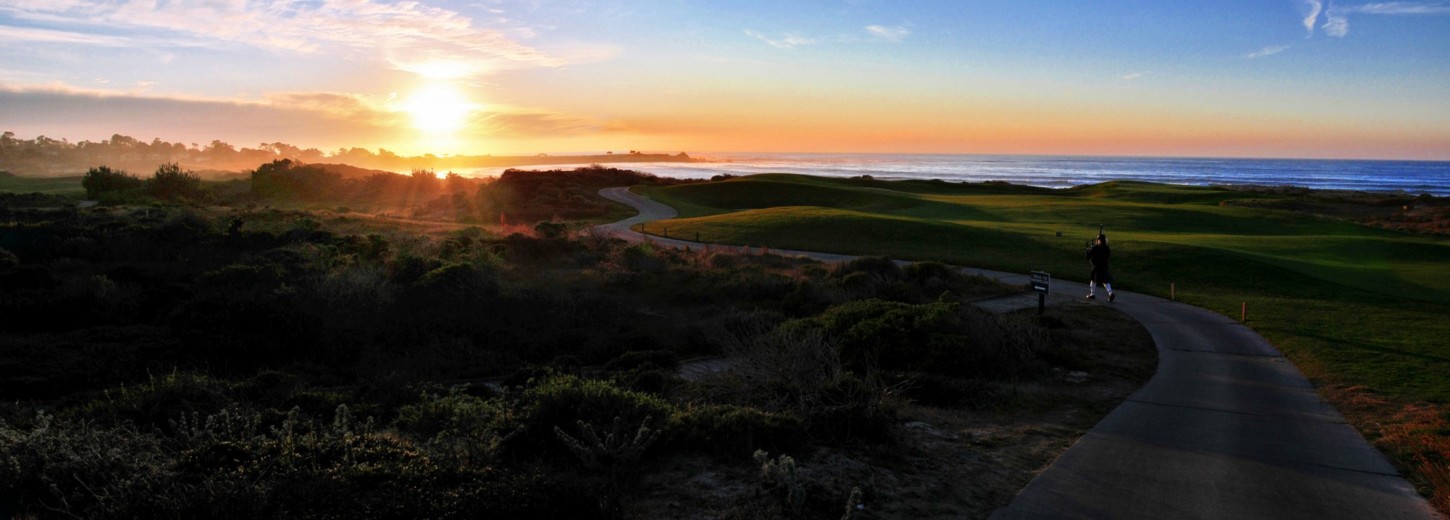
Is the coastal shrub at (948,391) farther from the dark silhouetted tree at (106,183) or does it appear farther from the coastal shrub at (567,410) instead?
the dark silhouetted tree at (106,183)

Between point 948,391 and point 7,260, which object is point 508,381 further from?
point 7,260

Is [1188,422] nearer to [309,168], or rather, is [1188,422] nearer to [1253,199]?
[1253,199]

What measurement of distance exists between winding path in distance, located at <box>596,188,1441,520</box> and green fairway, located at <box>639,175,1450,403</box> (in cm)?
238

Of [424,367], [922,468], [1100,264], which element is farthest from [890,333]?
[1100,264]

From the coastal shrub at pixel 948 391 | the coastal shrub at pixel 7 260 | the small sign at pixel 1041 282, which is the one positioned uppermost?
the coastal shrub at pixel 7 260

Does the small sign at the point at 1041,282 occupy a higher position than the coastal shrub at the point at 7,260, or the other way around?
the coastal shrub at the point at 7,260

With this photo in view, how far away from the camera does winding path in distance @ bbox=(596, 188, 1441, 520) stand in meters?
6.27

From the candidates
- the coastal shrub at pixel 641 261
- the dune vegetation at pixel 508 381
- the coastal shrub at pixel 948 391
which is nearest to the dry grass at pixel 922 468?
the dune vegetation at pixel 508 381

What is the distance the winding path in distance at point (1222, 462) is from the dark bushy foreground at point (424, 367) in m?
1.79

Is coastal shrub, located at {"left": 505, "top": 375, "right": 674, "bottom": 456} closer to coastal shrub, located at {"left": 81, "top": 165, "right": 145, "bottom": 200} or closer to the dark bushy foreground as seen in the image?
the dark bushy foreground

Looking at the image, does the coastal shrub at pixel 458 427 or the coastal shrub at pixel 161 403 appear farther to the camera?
the coastal shrub at pixel 161 403

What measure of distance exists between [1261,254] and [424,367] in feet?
107

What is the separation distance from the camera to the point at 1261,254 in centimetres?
3103

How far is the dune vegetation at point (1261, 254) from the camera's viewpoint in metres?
11.4
